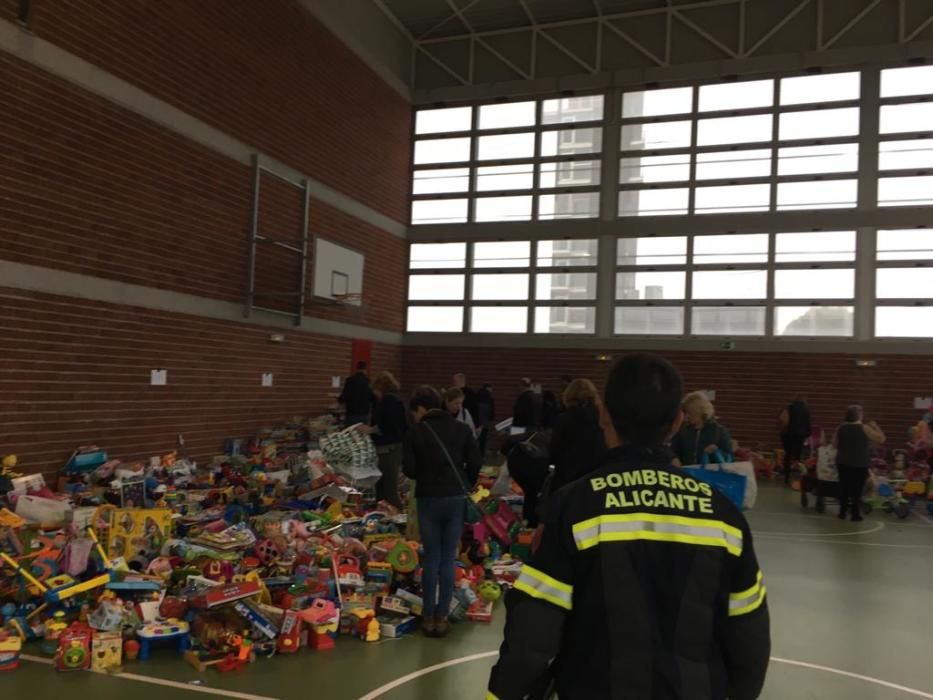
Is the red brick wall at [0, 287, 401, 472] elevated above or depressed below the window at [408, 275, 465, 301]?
below

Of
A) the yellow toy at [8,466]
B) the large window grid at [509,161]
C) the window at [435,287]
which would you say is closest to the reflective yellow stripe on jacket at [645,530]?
the yellow toy at [8,466]

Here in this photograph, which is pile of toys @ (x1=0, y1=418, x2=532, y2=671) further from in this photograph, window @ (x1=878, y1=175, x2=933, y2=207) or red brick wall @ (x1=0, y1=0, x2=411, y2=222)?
window @ (x1=878, y1=175, x2=933, y2=207)

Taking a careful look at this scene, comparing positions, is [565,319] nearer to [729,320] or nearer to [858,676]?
[729,320]

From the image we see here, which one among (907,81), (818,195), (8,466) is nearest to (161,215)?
(8,466)

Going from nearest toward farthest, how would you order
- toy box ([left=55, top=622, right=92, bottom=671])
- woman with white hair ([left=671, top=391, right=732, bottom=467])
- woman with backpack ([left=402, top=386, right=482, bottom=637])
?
toy box ([left=55, top=622, right=92, bottom=671]), woman with backpack ([left=402, top=386, right=482, bottom=637]), woman with white hair ([left=671, top=391, right=732, bottom=467])

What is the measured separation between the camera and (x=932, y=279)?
15.8 m

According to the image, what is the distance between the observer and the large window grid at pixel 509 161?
18.5 metres

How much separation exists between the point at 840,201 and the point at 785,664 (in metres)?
14.5

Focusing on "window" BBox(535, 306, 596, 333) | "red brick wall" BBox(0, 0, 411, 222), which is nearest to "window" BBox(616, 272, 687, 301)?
"window" BBox(535, 306, 596, 333)

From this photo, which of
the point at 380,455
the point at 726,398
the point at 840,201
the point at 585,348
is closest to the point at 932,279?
the point at 840,201

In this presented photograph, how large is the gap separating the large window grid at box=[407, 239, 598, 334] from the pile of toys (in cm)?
970

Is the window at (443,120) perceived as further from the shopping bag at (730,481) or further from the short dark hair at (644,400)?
the short dark hair at (644,400)

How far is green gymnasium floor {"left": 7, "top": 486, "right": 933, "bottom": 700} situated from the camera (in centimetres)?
438

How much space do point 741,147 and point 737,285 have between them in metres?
3.57
